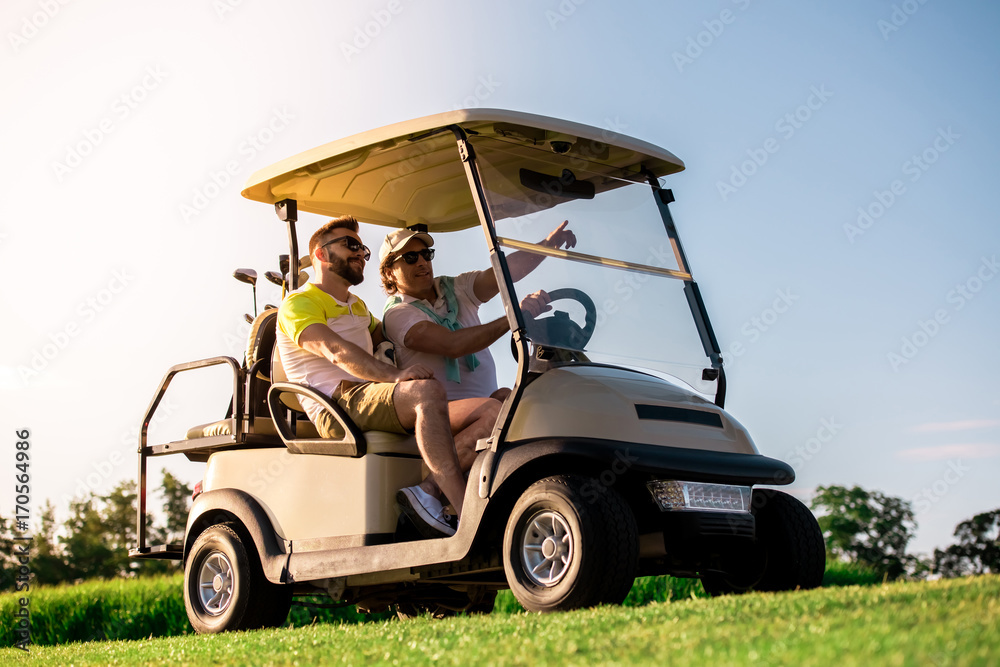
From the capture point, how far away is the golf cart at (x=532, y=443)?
14.9 ft

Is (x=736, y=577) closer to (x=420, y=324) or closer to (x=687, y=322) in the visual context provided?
(x=687, y=322)

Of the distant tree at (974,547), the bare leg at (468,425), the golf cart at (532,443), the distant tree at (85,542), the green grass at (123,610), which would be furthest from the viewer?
the distant tree at (85,542)

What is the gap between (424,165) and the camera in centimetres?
590

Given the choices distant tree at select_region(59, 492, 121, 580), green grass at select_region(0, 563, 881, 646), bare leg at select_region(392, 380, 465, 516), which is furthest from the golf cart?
distant tree at select_region(59, 492, 121, 580)

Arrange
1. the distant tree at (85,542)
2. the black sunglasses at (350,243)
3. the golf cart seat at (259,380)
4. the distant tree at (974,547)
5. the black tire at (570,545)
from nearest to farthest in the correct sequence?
the black tire at (570,545) → the black sunglasses at (350,243) → the golf cart seat at (259,380) → the distant tree at (974,547) → the distant tree at (85,542)

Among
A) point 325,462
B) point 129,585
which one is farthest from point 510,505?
point 129,585

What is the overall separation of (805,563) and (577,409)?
4.18 ft

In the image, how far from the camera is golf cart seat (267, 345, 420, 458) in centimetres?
528

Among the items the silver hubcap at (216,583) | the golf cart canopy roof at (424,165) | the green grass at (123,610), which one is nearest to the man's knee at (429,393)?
the golf cart canopy roof at (424,165)

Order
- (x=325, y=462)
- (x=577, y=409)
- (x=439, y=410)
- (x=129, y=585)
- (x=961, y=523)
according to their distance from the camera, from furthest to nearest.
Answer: (x=961, y=523) → (x=129, y=585) → (x=325, y=462) → (x=439, y=410) → (x=577, y=409)

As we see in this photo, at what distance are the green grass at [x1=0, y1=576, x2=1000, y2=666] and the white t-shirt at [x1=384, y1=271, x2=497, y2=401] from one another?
4.42ft

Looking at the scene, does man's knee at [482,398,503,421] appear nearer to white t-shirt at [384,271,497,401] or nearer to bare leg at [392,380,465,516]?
bare leg at [392,380,465,516]

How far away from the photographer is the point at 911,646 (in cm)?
281

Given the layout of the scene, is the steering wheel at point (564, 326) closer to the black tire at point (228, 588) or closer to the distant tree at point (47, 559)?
the black tire at point (228, 588)
